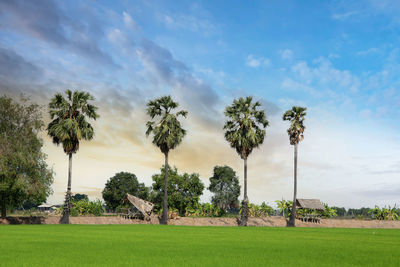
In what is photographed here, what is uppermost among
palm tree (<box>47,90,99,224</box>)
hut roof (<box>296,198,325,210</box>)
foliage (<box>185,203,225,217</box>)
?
palm tree (<box>47,90,99,224</box>)

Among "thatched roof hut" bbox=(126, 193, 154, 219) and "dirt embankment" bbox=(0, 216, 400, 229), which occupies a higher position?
"thatched roof hut" bbox=(126, 193, 154, 219)

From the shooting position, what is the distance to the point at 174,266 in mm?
11961

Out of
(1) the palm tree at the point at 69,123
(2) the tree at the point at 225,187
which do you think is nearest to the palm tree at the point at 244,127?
(1) the palm tree at the point at 69,123

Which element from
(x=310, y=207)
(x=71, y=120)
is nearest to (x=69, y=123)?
(x=71, y=120)

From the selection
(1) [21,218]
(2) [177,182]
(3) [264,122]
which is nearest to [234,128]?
(3) [264,122]

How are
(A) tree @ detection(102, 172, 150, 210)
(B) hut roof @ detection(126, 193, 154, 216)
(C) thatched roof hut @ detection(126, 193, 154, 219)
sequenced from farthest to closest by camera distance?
(A) tree @ detection(102, 172, 150, 210) < (B) hut roof @ detection(126, 193, 154, 216) < (C) thatched roof hut @ detection(126, 193, 154, 219)

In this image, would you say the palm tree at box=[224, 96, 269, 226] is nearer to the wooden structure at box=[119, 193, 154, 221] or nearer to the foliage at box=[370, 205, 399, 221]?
the wooden structure at box=[119, 193, 154, 221]

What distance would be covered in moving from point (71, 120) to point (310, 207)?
151 feet

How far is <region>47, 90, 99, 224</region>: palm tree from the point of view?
49.7 metres

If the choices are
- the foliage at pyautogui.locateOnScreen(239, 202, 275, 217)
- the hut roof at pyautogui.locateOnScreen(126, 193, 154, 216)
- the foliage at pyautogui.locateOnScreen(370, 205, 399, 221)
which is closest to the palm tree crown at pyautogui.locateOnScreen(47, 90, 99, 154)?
the hut roof at pyautogui.locateOnScreen(126, 193, 154, 216)

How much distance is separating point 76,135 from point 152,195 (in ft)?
104

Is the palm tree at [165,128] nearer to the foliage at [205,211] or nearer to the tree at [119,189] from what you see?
the foliage at [205,211]

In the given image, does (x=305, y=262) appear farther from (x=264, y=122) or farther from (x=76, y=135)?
(x=264, y=122)

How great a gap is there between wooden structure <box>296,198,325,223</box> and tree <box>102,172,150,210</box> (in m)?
59.7
